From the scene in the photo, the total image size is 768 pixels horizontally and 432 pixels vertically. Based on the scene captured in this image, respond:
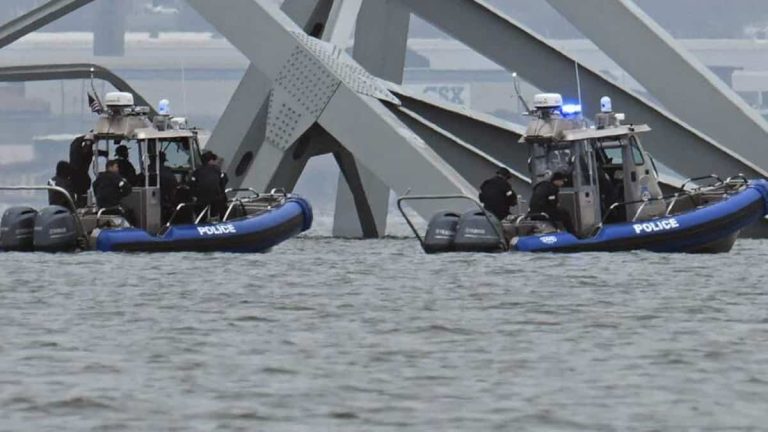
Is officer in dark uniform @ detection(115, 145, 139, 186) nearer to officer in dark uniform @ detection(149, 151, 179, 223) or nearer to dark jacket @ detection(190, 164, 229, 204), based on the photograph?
officer in dark uniform @ detection(149, 151, 179, 223)

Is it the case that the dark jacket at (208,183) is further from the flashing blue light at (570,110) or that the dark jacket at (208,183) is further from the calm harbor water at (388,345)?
the flashing blue light at (570,110)

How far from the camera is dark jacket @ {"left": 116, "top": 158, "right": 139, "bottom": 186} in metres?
39.8

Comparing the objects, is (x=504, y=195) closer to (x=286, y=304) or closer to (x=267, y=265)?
(x=267, y=265)

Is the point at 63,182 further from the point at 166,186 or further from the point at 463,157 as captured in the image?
the point at 463,157

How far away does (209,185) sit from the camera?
3884cm

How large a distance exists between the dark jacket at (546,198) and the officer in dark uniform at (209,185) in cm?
457

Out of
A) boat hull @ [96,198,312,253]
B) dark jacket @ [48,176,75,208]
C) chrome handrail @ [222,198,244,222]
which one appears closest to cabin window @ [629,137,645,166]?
boat hull @ [96,198,312,253]

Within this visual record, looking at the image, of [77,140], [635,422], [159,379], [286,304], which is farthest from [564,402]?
[77,140]

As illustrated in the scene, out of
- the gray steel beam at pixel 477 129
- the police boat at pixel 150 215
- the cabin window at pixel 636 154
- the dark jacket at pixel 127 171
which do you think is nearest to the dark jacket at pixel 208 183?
the police boat at pixel 150 215

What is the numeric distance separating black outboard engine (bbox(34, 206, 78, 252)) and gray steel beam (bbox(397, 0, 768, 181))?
12.4 meters

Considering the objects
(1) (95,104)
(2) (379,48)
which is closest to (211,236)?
(1) (95,104)

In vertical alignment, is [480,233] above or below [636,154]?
below

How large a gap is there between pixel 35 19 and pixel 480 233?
16.2m

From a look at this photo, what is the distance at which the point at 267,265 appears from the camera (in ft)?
123
